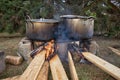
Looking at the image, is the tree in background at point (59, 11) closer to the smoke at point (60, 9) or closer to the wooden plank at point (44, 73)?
the smoke at point (60, 9)

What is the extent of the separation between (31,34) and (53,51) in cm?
45

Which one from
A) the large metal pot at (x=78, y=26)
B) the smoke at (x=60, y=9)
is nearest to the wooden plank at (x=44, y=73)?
the large metal pot at (x=78, y=26)

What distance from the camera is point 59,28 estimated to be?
9.80 ft

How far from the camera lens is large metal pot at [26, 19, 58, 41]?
2.80m

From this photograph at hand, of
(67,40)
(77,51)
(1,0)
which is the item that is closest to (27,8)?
(1,0)

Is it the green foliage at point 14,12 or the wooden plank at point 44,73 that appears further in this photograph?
the green foliage at point 14,12

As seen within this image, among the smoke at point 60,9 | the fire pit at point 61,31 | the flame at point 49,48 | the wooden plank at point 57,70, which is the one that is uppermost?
the smoke at point 60,9

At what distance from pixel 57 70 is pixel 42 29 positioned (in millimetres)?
866

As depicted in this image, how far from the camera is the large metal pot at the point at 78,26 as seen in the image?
287cm

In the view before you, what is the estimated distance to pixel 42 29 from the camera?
283 cm

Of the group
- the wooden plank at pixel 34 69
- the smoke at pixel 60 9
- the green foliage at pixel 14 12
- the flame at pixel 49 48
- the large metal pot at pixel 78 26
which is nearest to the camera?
the wooden plank at pixel 34 69

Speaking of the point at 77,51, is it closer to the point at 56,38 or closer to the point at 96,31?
the point at 56,38

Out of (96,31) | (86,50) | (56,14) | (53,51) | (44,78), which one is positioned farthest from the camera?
(96,31)

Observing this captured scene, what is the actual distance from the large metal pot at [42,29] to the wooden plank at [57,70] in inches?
15.8
